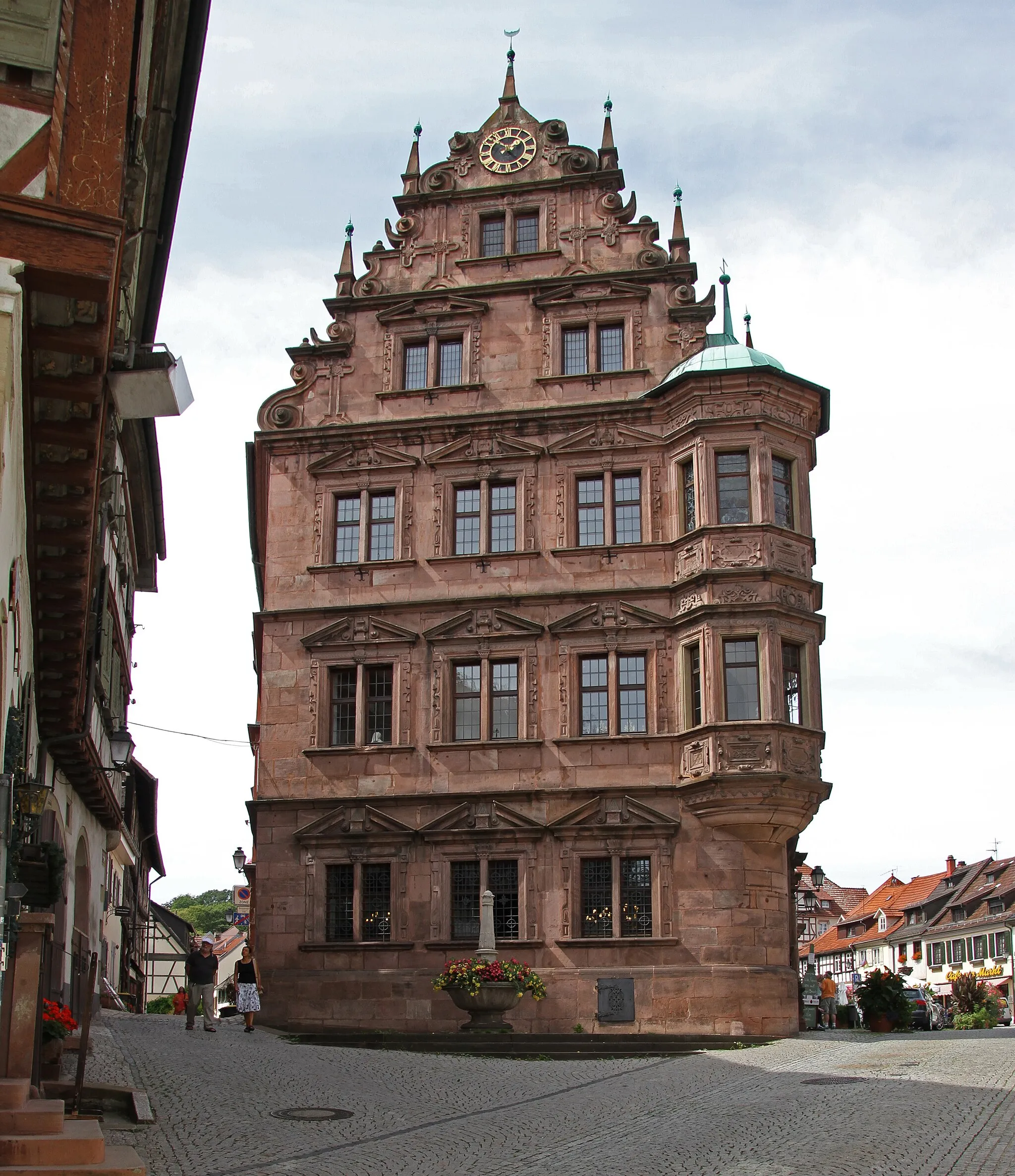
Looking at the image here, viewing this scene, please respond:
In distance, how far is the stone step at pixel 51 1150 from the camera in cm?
918

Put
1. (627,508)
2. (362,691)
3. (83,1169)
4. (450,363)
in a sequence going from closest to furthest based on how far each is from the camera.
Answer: (83,1169) → (362,691) → (627,508) → (450,363)

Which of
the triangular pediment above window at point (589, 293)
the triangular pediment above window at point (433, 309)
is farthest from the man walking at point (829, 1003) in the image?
the triangular pediment above window at point (433, 309)

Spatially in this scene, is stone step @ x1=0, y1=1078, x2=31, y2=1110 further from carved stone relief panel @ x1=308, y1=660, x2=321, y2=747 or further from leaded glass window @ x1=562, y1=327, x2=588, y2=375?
leaded glass window @ x1=562, y1=327, x2=588, y2=375

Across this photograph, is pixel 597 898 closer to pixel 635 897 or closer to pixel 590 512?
pixel 635 897

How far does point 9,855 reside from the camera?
1419cm

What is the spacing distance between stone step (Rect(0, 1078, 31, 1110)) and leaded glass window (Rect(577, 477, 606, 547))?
20.3 meters

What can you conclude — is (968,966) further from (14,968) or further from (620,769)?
(14,968)

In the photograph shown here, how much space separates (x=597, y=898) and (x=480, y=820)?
279cm

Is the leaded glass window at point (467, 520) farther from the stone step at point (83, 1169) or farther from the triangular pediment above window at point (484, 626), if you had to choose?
the stone step at point (83, 1169)

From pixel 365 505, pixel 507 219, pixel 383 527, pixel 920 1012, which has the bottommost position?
pixel 920 1012

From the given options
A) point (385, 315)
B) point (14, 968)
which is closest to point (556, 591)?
point (385, 315)

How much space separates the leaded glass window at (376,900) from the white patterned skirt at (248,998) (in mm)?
3696

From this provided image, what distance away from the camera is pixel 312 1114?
14.3 m

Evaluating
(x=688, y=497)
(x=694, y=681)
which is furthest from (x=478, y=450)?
(x=694, y=681)
